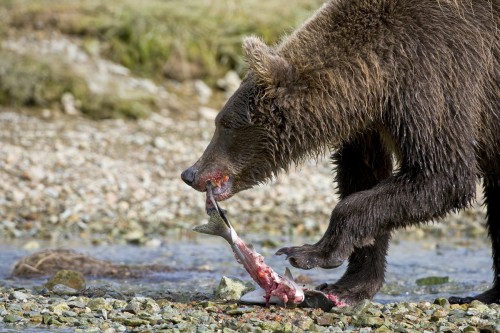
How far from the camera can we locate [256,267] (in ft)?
21.7

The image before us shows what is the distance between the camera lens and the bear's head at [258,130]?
6.59 m

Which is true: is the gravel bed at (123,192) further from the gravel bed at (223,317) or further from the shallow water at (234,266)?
the gravel bed at (223,317)

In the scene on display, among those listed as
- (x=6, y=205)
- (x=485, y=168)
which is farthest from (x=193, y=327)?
(x=6, y=205)

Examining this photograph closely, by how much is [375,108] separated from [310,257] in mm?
1026

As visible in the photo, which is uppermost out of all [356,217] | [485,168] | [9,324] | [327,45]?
[327,45]

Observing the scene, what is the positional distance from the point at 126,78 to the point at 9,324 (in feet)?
32.9

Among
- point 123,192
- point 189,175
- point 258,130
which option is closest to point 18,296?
point 189,175

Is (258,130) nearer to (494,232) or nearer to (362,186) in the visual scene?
(362,186)

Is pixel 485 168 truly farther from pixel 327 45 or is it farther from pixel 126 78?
pixel 126 78

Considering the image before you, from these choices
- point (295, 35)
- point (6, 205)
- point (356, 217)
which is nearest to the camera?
point (356, 217)

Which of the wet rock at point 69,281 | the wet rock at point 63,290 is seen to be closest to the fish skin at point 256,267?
the wet rock at point 63,290

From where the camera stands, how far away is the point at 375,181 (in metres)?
7.20

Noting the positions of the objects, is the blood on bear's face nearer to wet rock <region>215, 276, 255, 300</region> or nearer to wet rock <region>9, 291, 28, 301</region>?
wet rock <region>215, 276, 255, 300</region>

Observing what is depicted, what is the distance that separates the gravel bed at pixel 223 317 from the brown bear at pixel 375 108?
1.19 ft
